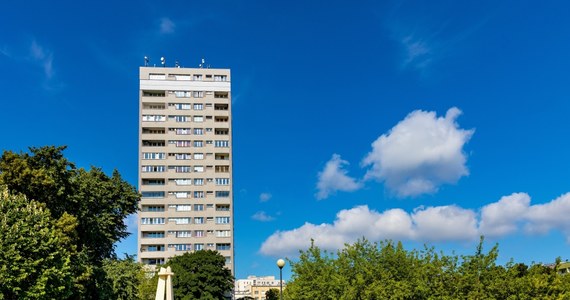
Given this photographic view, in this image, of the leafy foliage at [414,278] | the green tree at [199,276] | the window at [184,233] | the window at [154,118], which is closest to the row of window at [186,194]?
the window at [184,233]

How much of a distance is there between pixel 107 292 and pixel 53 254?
11.9 m

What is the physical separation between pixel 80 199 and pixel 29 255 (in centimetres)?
955

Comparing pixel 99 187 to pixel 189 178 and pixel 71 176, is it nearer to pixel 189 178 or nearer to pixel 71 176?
pixel 71 176

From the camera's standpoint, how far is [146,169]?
89062 mm

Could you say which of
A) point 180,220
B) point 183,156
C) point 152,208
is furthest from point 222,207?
point 152,208

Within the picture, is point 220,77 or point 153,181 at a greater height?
point 220,77

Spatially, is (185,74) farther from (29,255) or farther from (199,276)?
(29,255)

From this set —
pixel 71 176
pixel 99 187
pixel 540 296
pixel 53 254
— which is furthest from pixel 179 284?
pixel 540 296

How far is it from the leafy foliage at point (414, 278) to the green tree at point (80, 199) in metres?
13.3

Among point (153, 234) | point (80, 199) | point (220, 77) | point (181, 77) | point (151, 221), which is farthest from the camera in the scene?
point (220, 77)

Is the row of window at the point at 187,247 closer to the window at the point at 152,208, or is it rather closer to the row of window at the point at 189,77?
the window at the point at 152,208

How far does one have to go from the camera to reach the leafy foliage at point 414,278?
3269 cm

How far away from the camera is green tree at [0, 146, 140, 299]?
111ft

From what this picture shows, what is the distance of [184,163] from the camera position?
9075 centimetres
